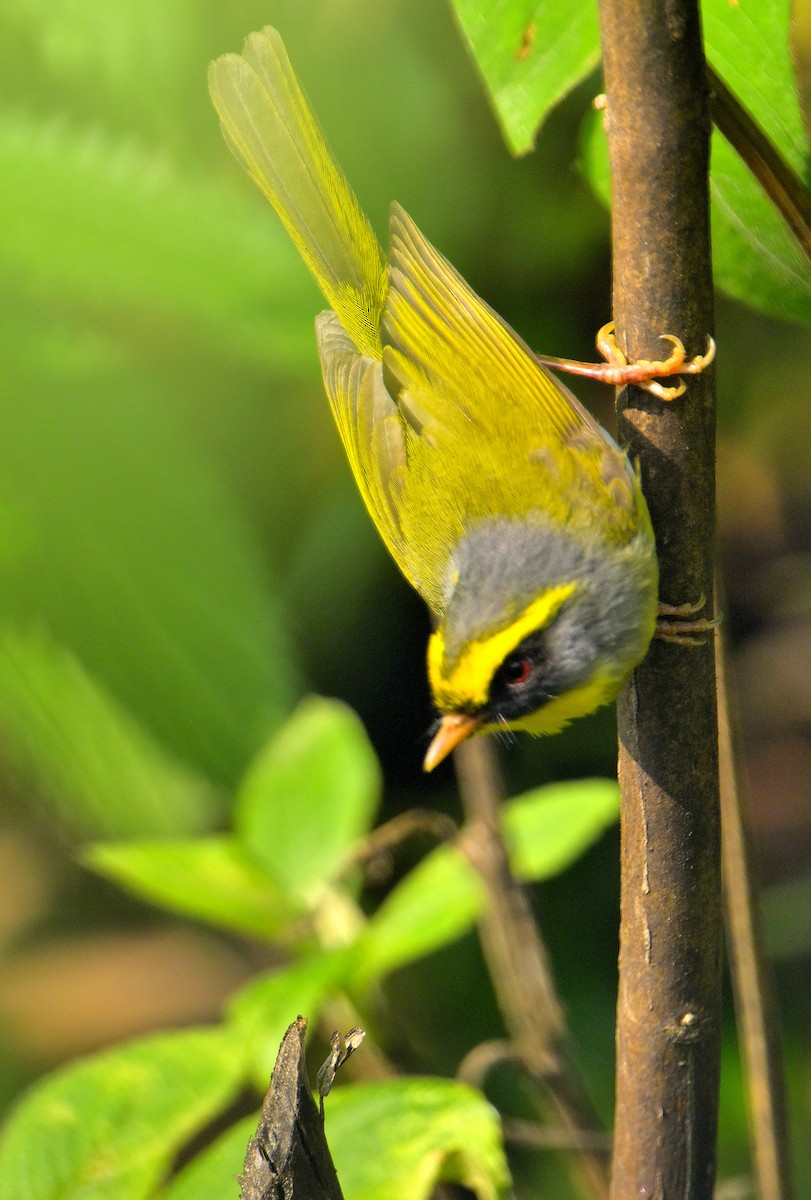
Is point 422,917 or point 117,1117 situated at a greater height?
point 117,1117

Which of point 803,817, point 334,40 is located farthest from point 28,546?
point 803,817

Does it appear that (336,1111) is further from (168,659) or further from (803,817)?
(803,817)

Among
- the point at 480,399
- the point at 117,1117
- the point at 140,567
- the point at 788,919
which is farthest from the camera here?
the point at 788,919

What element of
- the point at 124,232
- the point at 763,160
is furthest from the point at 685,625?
the point at 124,232

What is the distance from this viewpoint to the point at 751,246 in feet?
3.81

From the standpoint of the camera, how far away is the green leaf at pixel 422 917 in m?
1.57

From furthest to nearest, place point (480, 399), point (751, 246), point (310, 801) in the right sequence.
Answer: point (310, 801), point (480, 399), point (751, 246)

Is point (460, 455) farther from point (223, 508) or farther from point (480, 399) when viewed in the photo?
point (223, 508)

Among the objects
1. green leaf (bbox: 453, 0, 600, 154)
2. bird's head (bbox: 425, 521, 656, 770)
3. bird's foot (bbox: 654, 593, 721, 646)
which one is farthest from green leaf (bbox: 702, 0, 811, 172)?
bird's head (bbox: 425, 521, 656, 770)

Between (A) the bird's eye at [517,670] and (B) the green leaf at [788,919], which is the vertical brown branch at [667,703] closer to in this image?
(A) the bird's eye at [517,670]

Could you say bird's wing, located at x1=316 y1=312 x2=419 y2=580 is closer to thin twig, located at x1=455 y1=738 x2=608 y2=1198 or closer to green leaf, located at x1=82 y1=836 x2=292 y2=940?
thin twig, located at x1=455 y1=738 x2=608 y2=1198

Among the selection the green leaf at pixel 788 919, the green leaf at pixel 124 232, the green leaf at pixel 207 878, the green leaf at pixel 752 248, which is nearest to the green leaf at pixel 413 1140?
the green leaf at pixel 207 878

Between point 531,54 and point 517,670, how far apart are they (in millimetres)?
709

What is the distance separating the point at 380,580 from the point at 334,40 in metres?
1.13
